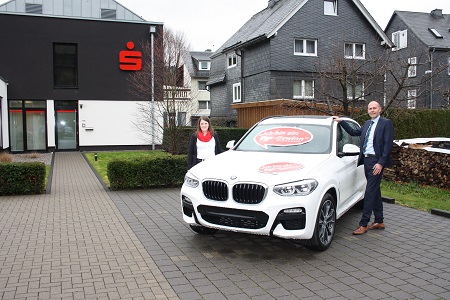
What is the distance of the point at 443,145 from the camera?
12414 millimetres

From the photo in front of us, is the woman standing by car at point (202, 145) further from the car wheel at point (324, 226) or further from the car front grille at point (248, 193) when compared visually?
the car wheel at point (324, 226)

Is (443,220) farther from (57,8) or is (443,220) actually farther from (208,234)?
(57,8)

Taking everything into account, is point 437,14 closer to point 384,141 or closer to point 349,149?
point 384,141

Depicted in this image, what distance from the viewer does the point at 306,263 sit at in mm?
5402

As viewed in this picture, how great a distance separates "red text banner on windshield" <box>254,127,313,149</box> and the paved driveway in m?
1.50

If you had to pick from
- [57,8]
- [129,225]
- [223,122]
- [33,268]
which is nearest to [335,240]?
[129,225]

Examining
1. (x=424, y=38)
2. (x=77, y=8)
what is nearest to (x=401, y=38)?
(x=424, y=38)

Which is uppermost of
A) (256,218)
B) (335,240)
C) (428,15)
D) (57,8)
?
(428,15)

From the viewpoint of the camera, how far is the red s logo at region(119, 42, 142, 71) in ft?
80.8

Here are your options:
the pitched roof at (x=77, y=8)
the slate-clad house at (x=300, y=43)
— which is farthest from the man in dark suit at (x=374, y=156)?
the pitched roof at (x=77, y=8)

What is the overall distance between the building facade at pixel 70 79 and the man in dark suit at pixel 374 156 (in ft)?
62.6

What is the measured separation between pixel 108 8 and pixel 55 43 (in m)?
5.15

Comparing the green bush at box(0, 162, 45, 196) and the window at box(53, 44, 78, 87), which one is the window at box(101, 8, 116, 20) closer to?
the window at box(53, 44, 78, 87)

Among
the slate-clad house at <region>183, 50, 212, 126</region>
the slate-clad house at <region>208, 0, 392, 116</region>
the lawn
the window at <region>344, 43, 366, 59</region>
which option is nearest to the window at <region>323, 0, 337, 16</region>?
the slate-clad house at <region>208, 0, 392, 116</region>
